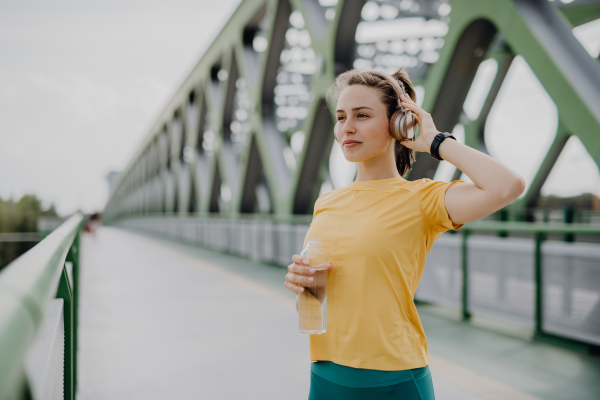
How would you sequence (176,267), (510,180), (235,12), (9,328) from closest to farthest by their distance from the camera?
(9,328) < (510,180) < (176,267) < (235,12)

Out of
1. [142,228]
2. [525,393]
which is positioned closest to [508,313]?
[525,393]

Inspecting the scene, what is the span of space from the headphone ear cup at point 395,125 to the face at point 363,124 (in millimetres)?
19

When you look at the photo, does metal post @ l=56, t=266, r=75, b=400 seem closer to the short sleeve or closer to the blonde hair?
the blonde hair

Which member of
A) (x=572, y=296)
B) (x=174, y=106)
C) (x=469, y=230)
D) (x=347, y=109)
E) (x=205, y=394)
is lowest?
(x=205, y=394)

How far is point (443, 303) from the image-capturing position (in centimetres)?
573

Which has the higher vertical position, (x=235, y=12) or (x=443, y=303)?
(x=235, y=12)

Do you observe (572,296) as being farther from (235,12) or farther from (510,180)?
(235,12)

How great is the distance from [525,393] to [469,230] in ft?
8.21

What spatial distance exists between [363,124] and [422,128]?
0.61 ft

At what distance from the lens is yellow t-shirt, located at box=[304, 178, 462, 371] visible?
1.36 meters

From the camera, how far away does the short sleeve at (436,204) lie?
1352mm

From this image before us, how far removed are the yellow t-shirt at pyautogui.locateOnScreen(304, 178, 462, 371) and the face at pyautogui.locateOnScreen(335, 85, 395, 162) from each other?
0.14 metres

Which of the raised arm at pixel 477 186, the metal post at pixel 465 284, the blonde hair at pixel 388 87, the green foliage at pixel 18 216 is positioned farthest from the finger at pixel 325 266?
A: the green foliage at pixel 18 216

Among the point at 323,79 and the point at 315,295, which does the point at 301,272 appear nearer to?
the point at 315,295
